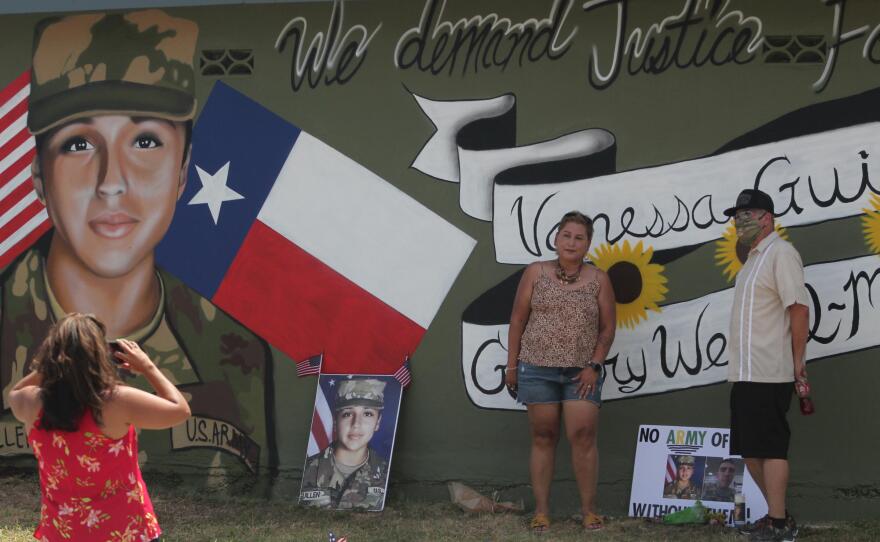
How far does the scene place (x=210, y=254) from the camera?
731cm

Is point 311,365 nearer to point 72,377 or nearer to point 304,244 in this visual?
point 304,244

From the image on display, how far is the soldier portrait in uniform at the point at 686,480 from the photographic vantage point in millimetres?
6367

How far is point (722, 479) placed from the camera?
6.34 m

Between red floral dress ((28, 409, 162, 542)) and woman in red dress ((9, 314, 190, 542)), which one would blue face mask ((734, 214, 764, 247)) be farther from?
red floral dress ((28, 409, 162, 542))

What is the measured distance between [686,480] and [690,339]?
2.82 feet

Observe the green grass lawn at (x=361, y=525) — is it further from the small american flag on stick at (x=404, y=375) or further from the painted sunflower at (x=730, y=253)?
the painted sunflower at (x=730, y=253)

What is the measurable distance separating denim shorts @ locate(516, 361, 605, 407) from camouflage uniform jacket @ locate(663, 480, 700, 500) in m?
0.69

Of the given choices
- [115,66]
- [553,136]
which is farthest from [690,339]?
[115,66]

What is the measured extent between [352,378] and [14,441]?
2.52 meters

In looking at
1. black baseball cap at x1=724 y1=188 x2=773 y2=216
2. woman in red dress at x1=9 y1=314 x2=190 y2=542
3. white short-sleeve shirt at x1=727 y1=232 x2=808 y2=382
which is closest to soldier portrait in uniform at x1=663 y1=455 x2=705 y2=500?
white short-sleeve shirt at x1=727 y1=232 x2=808 y2=382

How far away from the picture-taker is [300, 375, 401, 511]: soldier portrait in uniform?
6.73 m

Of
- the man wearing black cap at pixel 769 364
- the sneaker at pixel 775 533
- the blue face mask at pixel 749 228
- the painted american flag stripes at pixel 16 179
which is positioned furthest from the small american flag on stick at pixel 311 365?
the sneaker at pixel 775 533

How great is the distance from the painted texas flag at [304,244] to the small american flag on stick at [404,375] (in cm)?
6

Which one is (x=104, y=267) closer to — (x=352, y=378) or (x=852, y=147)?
(x=352, y=378)
